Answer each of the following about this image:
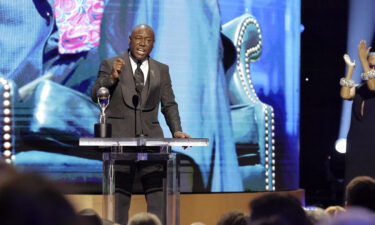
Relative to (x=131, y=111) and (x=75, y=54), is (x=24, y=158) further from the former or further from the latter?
(x=131, y=111)

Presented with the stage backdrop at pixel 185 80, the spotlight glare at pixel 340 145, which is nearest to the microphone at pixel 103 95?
the stage backdrop at pixel 185 80

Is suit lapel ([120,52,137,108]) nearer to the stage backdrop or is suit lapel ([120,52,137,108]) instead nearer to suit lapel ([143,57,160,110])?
suit lapel ([143,57,160,110])

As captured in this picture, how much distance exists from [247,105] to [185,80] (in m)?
0.70

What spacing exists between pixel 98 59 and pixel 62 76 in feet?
1.23

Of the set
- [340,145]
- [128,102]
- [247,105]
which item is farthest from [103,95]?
[340,145]

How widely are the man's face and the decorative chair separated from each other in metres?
2.28

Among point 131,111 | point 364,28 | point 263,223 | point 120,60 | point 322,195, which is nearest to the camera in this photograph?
point 263,223

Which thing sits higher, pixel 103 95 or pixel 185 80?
pixel 185 80

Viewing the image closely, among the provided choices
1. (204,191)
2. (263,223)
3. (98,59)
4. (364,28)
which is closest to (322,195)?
(364,28)

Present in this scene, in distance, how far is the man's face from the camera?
16.2 ft

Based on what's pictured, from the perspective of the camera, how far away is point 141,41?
495cm

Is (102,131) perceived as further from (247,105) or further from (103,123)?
(247,105)

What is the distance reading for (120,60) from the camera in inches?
180

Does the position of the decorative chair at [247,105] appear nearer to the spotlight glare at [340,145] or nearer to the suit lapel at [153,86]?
the suit lapel at [153,86]
